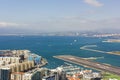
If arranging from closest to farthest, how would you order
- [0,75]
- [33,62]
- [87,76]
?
[0,75] < [87,76] < [33,62]

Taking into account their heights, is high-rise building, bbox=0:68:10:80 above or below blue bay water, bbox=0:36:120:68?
above

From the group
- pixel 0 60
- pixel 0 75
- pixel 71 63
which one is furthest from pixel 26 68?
pixel 0 75

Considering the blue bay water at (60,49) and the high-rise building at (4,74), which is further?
the blue bay water at (60,49)

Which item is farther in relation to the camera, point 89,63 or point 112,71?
point 89,63

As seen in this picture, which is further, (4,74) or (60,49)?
(60,49)

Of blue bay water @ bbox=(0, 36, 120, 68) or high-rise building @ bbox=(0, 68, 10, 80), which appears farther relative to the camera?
blue bay water @ bbox=(0, 36, 120, 68)

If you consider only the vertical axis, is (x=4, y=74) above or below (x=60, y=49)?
above

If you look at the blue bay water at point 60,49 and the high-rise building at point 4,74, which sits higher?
the high-rise building at point 4,74

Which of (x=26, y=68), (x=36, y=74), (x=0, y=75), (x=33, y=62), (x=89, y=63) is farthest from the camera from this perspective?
(x=89, y=63)

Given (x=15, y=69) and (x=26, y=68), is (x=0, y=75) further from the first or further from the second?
(x=26, y=68)

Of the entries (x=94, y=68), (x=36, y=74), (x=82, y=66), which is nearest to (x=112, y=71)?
(x=94, y=68)
